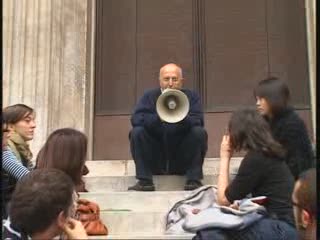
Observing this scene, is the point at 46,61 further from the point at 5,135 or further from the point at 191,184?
the point at 5,135

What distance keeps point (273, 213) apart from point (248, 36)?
544 centimetres

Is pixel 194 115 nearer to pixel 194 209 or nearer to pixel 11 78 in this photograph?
pixel 194 209

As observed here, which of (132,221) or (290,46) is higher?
(290,46)

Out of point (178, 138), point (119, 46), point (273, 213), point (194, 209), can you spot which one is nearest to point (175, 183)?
point (178, 138)

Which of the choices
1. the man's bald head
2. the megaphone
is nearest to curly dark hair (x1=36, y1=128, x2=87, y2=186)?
the megaphone

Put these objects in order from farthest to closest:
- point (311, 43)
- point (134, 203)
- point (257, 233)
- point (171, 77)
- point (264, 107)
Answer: point (311, 43) < point (171, 77) < point (134, 203) < point (264, 107) < point (257, 233)

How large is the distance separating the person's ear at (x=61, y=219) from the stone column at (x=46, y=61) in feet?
18.1

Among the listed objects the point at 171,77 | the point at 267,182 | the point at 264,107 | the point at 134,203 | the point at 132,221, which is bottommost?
the point at 132,221

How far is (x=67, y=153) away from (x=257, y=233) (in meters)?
1.44

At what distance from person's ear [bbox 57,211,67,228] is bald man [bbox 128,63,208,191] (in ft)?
11.3

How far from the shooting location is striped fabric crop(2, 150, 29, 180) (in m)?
5.11

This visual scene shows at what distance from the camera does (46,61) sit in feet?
28.2

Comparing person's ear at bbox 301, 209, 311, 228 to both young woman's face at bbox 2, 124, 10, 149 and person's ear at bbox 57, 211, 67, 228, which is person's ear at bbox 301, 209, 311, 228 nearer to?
person's ear at bbox 57, 211, 67, 228

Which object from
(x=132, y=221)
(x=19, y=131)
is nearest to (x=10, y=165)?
(x=19, y=131)
